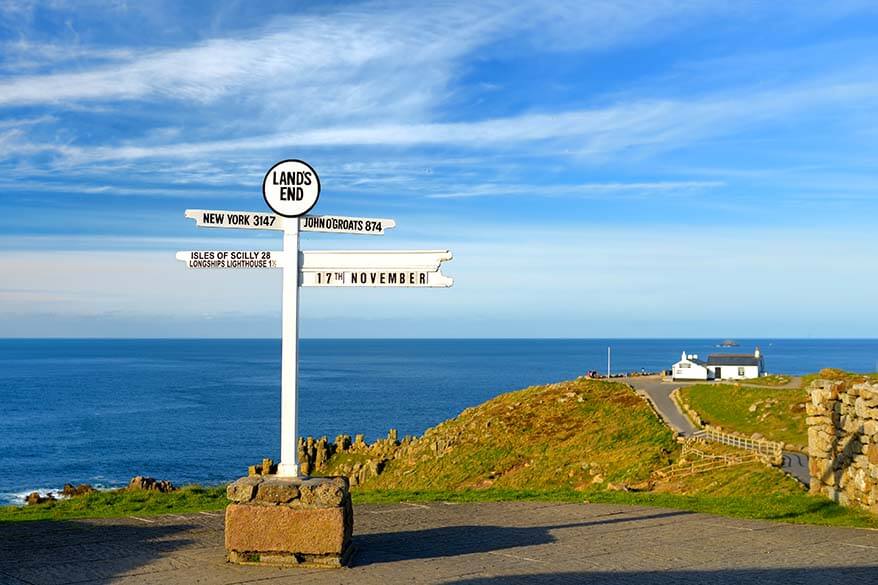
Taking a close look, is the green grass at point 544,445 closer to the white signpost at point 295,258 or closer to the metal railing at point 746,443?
the metal railing at point 746,443

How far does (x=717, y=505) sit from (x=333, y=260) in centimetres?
748

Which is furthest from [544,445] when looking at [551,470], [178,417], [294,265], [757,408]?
[178,417]

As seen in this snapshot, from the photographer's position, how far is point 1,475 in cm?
5788

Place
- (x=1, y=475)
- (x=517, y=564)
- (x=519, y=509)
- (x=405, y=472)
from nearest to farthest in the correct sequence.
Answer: (x=517, y=564)
(x=519, y=509)
(x=405, y=472)
(x=1, y=475)

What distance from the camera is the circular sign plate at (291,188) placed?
975 centimetres

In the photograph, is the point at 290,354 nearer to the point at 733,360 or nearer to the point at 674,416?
the point at 674,416

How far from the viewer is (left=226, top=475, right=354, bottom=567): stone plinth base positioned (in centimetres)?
875

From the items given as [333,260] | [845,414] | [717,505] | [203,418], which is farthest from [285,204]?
[203,418]

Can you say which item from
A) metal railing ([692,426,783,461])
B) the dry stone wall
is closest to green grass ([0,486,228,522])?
the dry stone wall

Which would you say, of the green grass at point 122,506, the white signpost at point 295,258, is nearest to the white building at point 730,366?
the green grass at point 122,506

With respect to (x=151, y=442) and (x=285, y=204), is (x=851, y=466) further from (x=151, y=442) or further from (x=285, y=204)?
(x=151, y=442)

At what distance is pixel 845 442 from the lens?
13258 mm

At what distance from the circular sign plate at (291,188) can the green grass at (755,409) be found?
29280mm

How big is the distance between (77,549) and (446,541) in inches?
165
